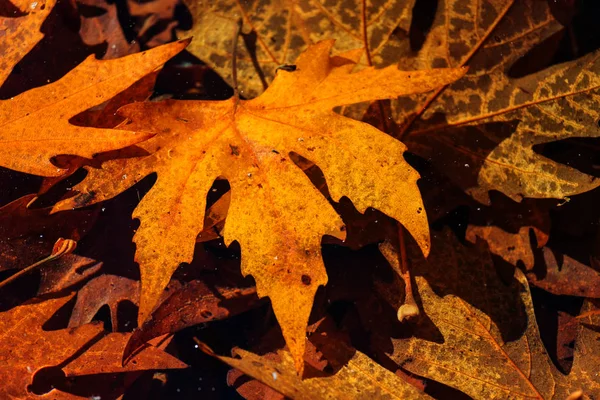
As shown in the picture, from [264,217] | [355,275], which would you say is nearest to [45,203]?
[264,217]

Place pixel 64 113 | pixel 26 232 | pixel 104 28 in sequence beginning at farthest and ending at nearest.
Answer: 1. pixel 104 28
2. pixel 26 232
3. pixel 64 113

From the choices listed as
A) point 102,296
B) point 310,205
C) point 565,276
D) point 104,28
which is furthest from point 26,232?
point 565,276

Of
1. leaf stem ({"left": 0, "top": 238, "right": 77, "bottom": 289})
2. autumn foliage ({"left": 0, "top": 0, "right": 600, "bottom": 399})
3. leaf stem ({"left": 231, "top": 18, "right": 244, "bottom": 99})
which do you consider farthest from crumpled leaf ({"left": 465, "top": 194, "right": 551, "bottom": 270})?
leaf stem ({"left": 0, "top": 238, "right": 77, "bottom": 289})

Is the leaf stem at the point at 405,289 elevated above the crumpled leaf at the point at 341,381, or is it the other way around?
the leaf stem at the point at 405,289

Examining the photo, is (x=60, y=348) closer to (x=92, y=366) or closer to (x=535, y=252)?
(x=92, y=366)

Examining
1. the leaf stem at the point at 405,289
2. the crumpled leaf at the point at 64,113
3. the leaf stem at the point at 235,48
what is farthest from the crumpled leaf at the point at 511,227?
the crumpled leaf at the point at 64,113

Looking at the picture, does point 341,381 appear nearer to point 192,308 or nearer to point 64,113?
point 192,308

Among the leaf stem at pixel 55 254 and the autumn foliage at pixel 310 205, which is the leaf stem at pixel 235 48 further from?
the leaf stem at pixel 55 254
